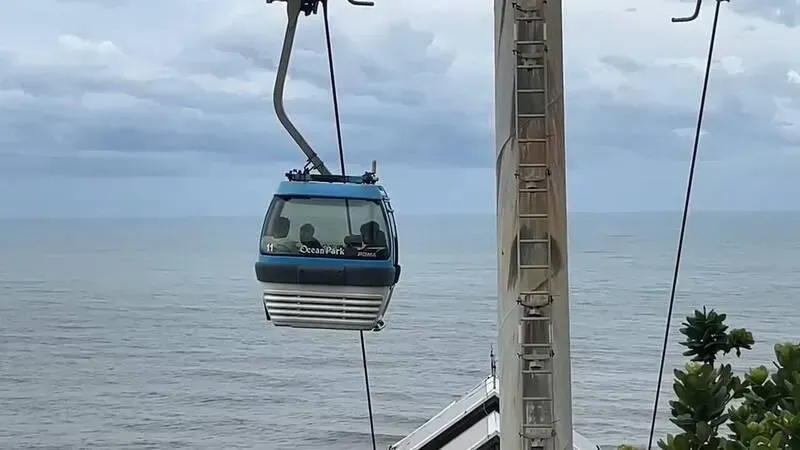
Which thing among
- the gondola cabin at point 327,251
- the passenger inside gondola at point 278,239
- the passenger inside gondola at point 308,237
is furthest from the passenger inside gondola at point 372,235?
the passenger inside gondola at point 278,239

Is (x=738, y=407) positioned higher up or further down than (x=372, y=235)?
further down

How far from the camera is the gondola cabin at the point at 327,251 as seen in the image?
7.45 m

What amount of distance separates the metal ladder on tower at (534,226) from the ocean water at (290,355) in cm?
543

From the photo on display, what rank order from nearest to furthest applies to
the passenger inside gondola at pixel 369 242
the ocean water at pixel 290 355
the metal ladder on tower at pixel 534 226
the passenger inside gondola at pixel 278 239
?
the metal ladder on tower at pixel 534 226
the passenger inside gondola at pixel 369 242
the passenger inside gondola at pixel 278 239
the ocean water at pixel 290 355

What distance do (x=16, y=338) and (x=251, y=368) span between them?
12.5 metres

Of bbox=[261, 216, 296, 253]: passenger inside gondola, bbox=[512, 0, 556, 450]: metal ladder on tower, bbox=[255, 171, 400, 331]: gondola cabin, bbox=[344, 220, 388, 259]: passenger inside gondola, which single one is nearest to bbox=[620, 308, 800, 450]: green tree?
bbox=[512, 0, 556, 450]: metal ladder on tower

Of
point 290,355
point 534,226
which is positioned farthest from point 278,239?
point 290,355

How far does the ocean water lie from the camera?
92.8 feet

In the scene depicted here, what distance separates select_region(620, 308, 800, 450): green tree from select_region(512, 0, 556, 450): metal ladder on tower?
176 cm

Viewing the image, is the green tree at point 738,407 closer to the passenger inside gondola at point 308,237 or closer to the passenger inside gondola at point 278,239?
the passenger inside gondola at point 308,237

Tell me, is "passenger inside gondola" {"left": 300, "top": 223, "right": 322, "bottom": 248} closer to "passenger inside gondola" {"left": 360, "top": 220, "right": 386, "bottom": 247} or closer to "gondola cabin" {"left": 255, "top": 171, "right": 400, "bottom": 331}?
"gondola cabin" {"left": 255, "top": 171, "right": 400, "bottom": 331}

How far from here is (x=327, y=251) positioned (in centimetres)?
780

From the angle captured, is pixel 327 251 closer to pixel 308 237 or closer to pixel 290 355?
pixel 308 237

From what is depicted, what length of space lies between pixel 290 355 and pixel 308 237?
35232 millimetres
